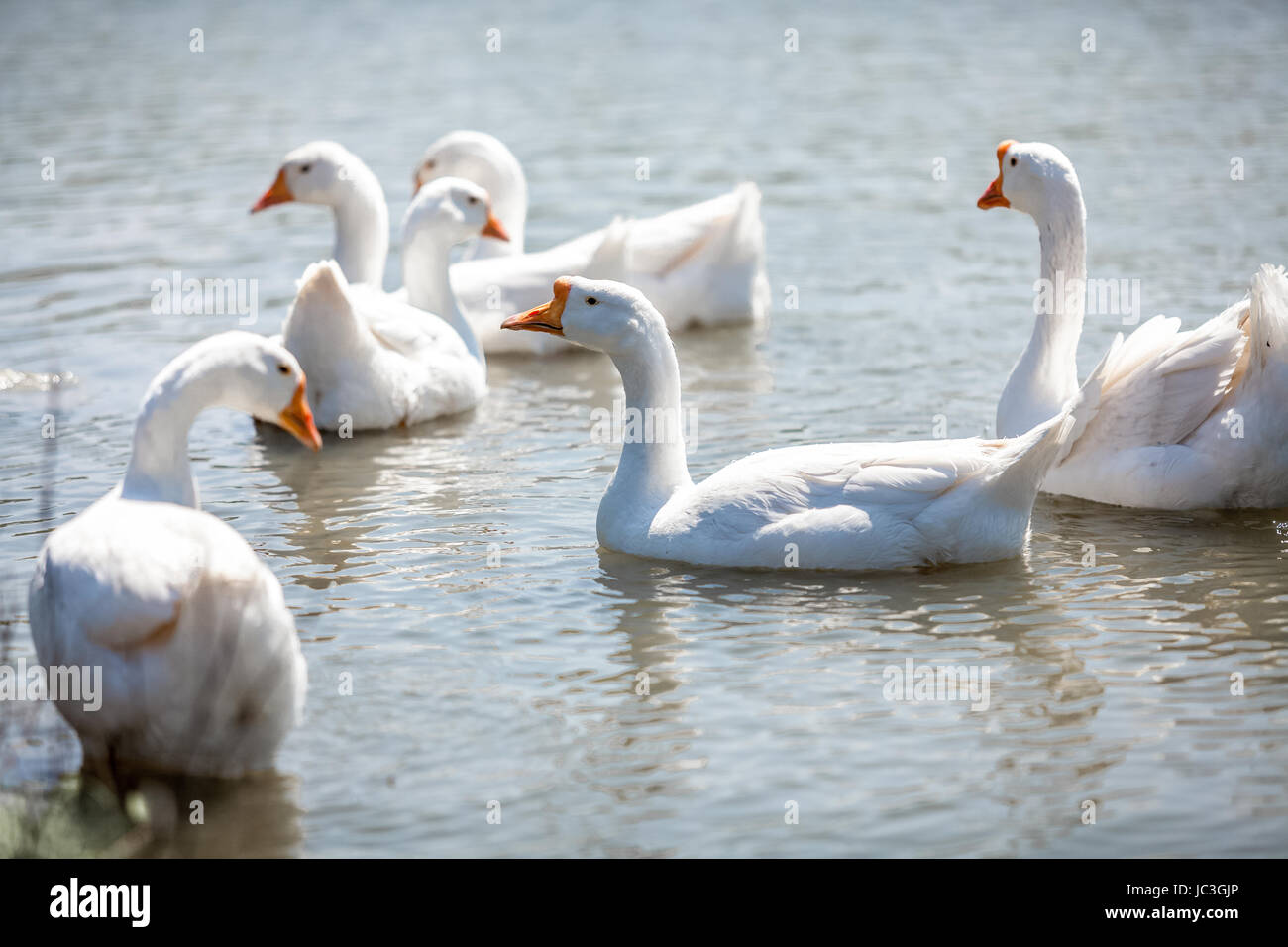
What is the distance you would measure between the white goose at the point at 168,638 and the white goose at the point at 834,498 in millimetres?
2399

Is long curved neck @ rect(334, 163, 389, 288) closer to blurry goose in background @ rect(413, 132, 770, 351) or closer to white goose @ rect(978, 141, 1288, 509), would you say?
blurry goose in background @ rect(413, 132, 770, 351)

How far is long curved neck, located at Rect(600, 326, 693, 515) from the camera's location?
765 centimetres

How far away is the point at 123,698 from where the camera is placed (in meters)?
5.15

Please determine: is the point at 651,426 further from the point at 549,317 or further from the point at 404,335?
the point at 404,335

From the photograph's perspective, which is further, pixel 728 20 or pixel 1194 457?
pixel 728 20

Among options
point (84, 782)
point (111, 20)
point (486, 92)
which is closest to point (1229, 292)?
point (84, 782)

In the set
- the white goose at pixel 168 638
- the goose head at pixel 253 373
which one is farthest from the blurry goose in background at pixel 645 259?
the white goose at pixel 168 638

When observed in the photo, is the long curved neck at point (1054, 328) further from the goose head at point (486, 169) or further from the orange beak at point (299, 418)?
the goose head at point (486, 169)

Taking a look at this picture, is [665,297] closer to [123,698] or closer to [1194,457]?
[1194,457]

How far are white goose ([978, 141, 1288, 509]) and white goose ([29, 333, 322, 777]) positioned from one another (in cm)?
430

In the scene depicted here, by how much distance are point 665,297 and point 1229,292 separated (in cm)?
396

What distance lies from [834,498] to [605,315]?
51.8 inches

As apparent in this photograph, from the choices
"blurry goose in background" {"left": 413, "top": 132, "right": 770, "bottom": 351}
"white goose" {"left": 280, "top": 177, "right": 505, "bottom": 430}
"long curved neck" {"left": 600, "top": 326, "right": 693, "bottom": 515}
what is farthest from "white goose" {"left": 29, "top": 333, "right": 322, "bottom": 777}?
"blurry goose in background" {"left": 413, "top": 132, "right": 770, "bottom": 351}

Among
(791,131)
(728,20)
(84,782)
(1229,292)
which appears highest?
(728,20)
